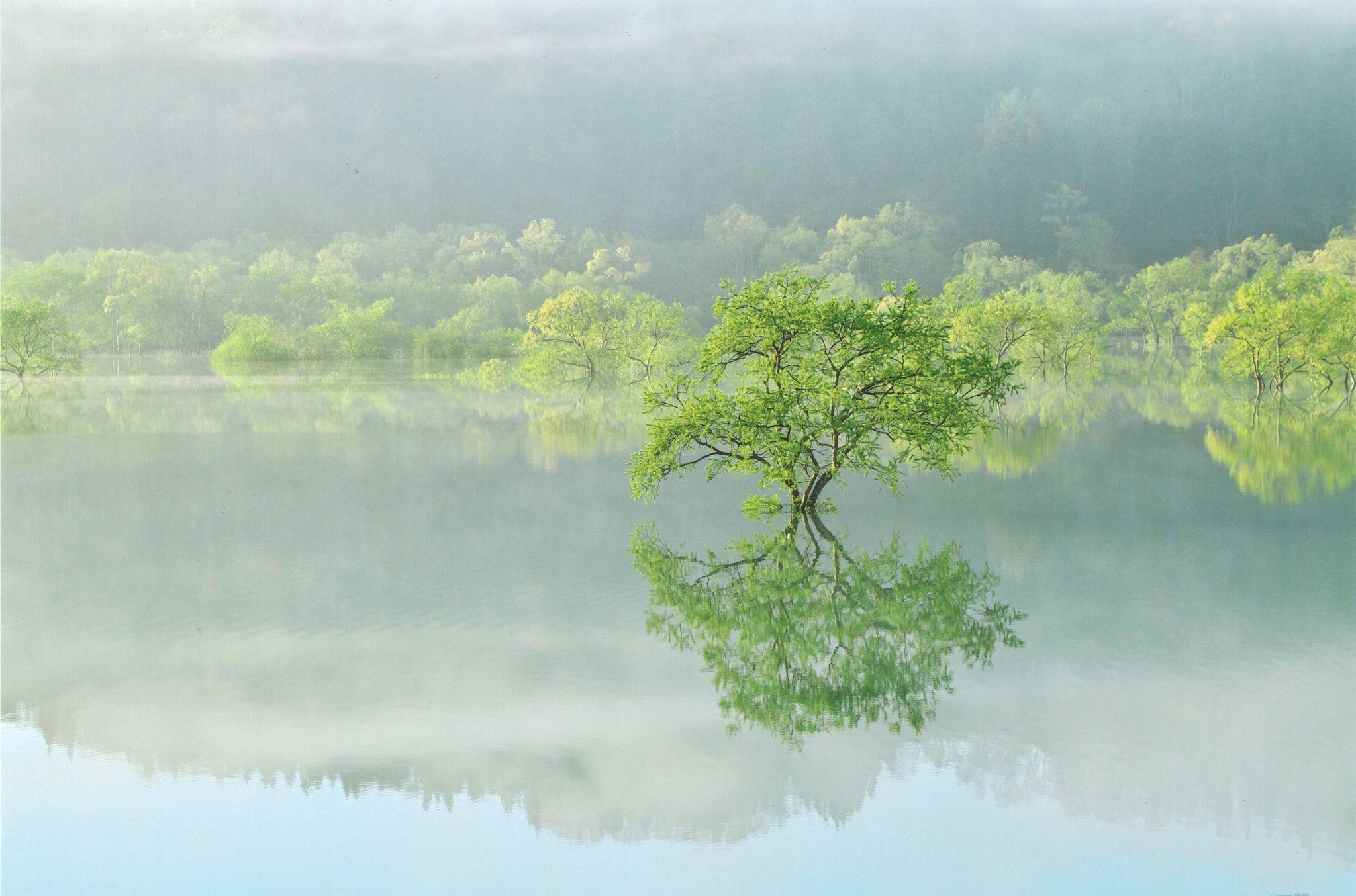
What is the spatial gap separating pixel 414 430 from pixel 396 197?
6602 inches

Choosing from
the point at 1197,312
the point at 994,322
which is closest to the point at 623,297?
the point at 994,322

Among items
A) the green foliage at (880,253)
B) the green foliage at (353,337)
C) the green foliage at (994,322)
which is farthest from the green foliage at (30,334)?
the green foliage at (880,253)

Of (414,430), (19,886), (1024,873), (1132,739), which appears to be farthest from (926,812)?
(414,430)

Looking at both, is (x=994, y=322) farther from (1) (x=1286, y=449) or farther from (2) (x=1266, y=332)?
(1) (x=1286, y=449)

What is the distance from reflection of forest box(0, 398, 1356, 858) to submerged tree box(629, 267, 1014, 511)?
1424 millimetres

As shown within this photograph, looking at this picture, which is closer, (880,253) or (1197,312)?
(1197,312)

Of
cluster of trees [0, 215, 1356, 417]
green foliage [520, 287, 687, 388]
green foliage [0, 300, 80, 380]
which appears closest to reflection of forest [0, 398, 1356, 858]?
cluster of trees [0, 215, 1356, 417]

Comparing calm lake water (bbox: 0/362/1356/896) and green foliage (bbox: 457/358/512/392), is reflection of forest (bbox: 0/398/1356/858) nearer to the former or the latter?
calm lake water (bbox: 0/362/1356/896)

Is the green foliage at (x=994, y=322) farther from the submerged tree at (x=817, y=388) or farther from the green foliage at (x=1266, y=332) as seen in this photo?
the submerged tree at (x=817, y=388)

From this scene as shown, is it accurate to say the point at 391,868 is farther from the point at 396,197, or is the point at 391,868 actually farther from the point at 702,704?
the point at 396,197

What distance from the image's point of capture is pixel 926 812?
8.82 m

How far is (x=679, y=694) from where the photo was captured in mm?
11180

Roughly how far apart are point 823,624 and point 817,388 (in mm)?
5127

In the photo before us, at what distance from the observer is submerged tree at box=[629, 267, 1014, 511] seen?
17.5 m
